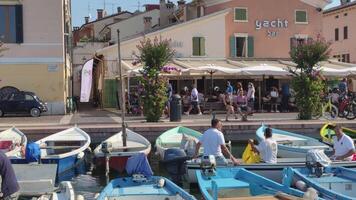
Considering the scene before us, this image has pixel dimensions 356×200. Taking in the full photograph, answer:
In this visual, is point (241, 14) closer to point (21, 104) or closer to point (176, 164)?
point (21, 104)

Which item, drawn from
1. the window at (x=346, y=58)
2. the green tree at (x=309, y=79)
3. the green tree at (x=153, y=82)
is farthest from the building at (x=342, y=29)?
the green tree at (x=153, y=82)

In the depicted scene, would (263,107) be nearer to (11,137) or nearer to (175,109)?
(175,109)

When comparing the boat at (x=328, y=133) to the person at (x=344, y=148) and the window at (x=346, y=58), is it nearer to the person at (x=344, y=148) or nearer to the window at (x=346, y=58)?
the person at (x=344, y=148)

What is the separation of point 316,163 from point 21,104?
2185 centimetres

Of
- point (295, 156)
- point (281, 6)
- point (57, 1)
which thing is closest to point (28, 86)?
point (57, 1)

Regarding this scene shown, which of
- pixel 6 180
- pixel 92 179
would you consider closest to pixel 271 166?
pixel 92 179

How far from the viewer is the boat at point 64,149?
17.0 metres

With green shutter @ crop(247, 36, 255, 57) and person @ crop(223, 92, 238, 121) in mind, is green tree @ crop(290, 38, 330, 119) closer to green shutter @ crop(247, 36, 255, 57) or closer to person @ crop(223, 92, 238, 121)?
person @ crop(223, 92, 238, 121)

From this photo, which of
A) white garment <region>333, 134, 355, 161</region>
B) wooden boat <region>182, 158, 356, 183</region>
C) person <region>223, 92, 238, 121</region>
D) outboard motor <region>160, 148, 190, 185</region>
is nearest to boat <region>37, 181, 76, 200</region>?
wooden boat <region>182, 158, 356, 183</region>

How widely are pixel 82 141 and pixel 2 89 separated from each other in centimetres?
1476

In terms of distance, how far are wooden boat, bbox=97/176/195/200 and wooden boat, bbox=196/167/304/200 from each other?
58 cm

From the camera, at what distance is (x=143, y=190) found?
11.4 meters

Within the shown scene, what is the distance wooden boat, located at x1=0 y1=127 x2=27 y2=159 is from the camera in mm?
16953

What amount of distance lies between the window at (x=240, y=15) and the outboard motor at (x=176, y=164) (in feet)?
80.7
